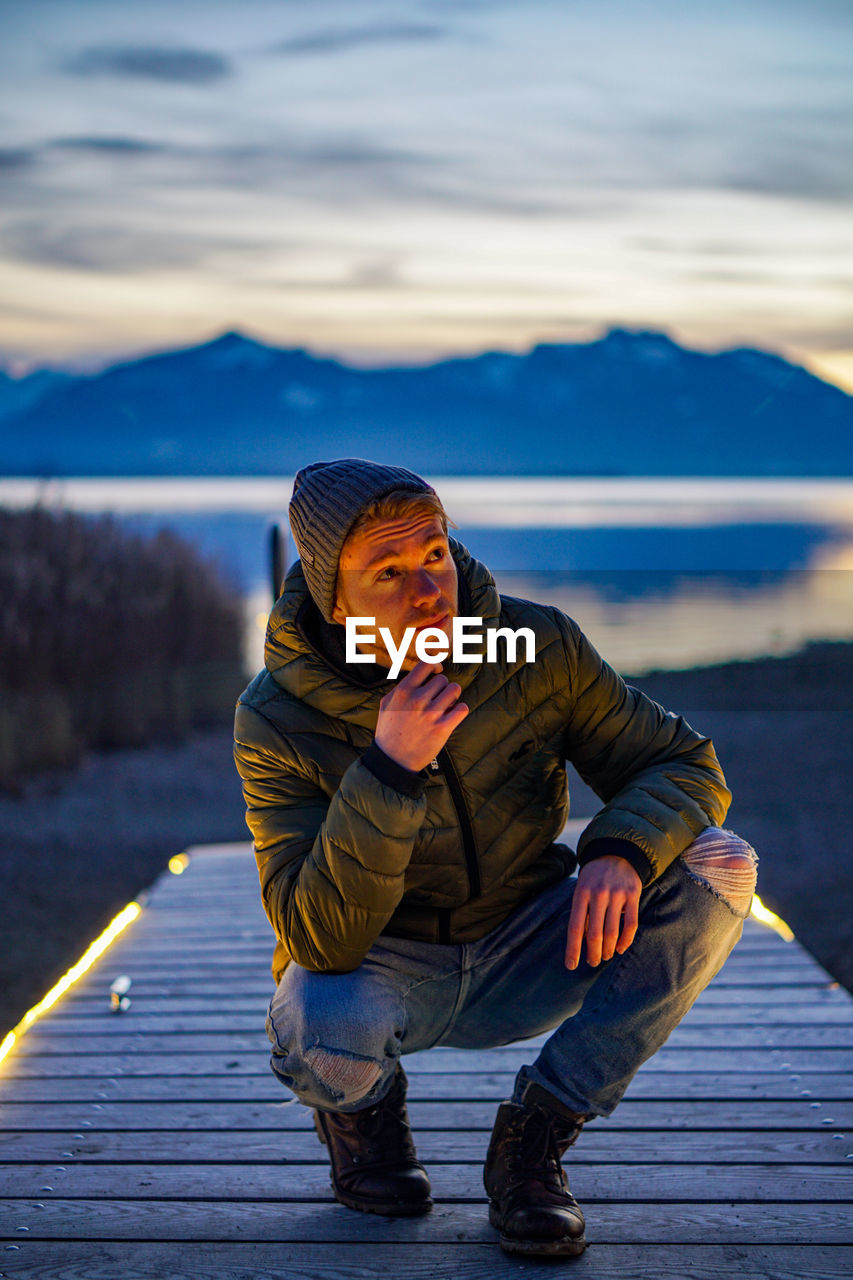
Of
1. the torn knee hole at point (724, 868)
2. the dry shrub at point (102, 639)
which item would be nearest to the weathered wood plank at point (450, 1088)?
the torn knee hole at point (724, 868)

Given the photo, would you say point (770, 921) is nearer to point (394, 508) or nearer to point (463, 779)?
point (463, 779)

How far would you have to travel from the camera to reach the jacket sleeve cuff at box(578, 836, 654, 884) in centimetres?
181

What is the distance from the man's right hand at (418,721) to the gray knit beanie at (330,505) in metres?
0.27

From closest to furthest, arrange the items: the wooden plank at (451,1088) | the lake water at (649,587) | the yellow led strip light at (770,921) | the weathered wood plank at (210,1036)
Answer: the wooden plank at (451,1088) → the weathered wood plank at (210,1036) → the yellow led strip light at (770,921) → the lake water at (649,587)

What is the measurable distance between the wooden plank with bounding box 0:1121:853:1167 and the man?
21 cm

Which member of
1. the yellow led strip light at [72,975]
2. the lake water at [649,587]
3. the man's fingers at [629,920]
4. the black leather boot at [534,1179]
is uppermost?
the man's fingers at [629,920]

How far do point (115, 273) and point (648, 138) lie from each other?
13.1 meters

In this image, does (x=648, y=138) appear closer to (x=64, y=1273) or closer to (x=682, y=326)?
(x=682, y=326)

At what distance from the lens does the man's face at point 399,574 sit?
1.82 m

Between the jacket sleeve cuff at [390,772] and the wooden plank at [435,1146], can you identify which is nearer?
the jacket sleeve cuff at [390,772]

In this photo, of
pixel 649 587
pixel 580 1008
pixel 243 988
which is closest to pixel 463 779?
pixel 580 1008

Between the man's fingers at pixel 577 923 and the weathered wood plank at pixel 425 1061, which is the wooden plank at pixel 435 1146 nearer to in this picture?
the weathered wood plank at pixel 425 1061

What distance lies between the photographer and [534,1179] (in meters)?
1.80

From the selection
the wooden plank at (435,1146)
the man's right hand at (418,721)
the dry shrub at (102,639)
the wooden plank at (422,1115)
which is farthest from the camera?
the dry shrub at (102,639)
